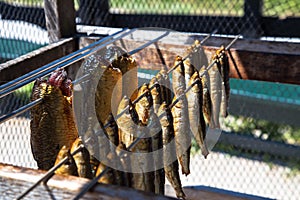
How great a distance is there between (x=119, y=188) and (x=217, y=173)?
300 cm

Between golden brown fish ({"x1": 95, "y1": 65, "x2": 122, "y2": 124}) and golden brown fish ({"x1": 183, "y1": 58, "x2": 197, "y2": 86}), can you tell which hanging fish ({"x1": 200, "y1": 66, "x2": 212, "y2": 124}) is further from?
golden brown fish ({"x1": 95, "y1": 65, "x2": 122, "y2": 124})

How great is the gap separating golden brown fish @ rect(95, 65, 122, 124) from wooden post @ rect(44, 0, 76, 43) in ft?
2.56

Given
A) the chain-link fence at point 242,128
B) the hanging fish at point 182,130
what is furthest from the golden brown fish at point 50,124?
the chain-link fence at point 242,128

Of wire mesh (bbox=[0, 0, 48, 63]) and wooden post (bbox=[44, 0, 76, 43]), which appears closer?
wooden post (bbox=[44, 0, 76, 43])

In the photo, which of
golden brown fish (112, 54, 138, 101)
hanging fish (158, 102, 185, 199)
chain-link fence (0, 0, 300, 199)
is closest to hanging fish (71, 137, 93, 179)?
hanging fish (158, 102, 185, 199)

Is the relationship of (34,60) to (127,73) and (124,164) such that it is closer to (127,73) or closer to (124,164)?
(127,73)

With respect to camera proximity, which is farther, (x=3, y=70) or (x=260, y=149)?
(x=260, y=149)

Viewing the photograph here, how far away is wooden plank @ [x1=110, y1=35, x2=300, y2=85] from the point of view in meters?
2.01

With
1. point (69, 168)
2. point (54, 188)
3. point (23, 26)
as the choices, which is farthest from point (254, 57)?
point (23, 26)

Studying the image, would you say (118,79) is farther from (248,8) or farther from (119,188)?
(248,8)

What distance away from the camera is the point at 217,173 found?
3.89 m

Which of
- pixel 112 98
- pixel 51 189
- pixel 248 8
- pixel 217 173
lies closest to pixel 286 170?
pixel 217 173

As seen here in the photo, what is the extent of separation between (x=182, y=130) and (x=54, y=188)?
580 millimetres

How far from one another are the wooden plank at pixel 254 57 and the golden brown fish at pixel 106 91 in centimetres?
53
